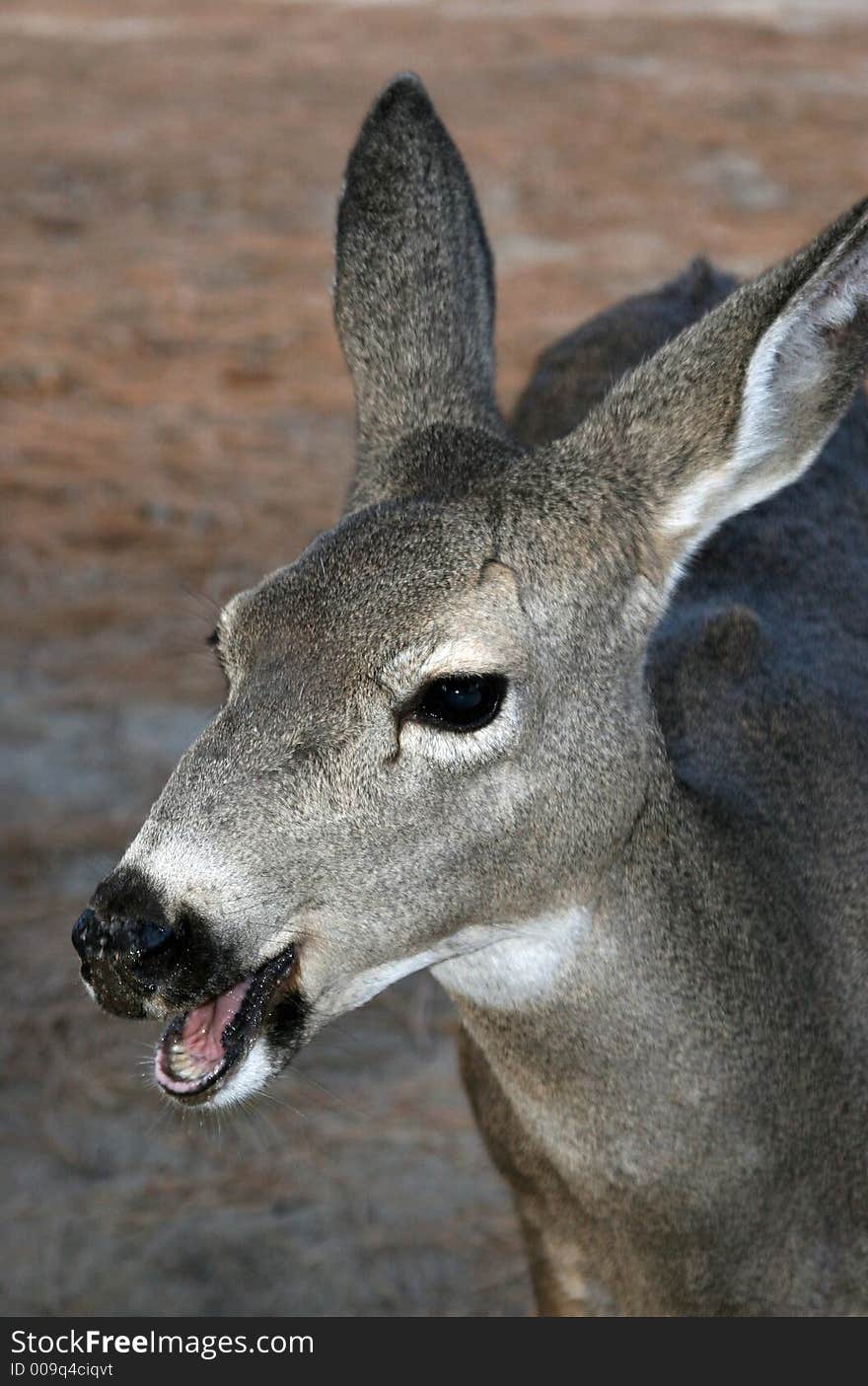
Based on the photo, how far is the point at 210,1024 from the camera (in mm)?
2859

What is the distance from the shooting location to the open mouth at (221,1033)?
9.26 ft

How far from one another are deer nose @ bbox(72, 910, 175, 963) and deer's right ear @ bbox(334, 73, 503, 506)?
131 cm

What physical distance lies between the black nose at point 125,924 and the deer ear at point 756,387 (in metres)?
1.13

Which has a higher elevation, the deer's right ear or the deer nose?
the deer's right ear

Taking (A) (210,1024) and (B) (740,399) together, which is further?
(B) (740,399)

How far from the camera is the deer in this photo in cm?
285

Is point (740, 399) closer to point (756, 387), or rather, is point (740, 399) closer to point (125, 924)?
point (756, 387)

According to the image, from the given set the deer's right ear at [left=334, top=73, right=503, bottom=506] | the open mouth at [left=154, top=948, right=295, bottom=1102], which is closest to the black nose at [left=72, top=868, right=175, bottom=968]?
the open mouth at [left=154, top=948, right=295, bottom=1102]

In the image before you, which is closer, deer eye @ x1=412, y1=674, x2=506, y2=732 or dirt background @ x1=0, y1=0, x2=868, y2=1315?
deer eye @ x1=412, y1=674, x2=506, y2=732

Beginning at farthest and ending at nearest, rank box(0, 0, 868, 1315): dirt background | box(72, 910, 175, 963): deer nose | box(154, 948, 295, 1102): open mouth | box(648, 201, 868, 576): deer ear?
box(0, 0, 868, 1315): dirt background
box(648, 201, 868, 576): deer ear
box(154, 948, 295, 1102): open mouth
box(72, 910, 175, 963): deer nose

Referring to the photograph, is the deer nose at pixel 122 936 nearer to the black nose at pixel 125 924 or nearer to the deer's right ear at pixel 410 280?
the black nose at pixel 125 924

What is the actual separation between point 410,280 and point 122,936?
1.72 metres

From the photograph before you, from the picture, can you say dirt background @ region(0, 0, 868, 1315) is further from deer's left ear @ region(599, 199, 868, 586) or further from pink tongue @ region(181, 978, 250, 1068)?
deer's left ear @ region(599, 199, 868, 586)

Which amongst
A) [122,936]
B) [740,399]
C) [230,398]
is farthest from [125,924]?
[230,398]
